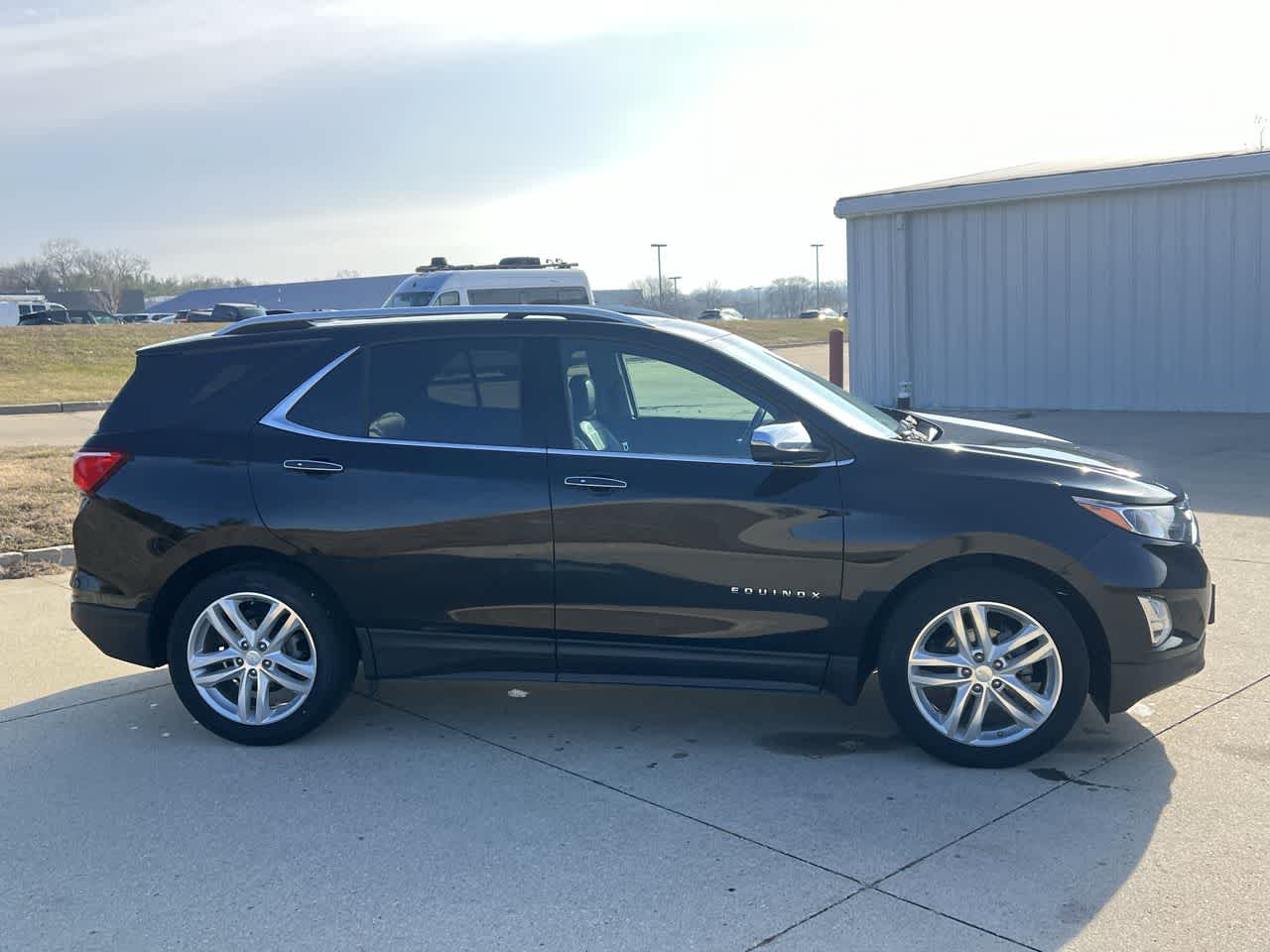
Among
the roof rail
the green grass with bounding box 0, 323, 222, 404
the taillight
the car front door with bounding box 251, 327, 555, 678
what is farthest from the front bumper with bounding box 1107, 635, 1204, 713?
the green grass with bounding box 0, 323, 222, 404

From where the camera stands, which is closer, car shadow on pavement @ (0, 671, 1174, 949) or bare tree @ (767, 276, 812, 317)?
car shadow on pavement @ (0, 671, 1174, 949)

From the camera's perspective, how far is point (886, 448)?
15.3ft

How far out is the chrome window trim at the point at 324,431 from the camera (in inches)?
192

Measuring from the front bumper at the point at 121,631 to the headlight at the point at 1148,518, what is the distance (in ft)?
12.3

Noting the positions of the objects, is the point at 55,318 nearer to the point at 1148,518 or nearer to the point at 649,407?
the point at 649,407

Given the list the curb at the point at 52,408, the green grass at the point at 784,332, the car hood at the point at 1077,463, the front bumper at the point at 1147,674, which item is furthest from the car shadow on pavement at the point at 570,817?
the green grass at the point at 784,332

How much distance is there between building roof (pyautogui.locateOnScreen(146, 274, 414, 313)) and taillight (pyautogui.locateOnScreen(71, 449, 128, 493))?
72102 mm

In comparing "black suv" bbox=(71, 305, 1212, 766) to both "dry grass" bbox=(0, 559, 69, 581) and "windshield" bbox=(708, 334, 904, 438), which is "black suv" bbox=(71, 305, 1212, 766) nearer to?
"windshield" bbox=(708, 334, 904, 438)

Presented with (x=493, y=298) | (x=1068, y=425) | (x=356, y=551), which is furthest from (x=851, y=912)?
(x=493, y=298)

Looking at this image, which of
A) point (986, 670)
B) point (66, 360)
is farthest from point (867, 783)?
point (66, 360)

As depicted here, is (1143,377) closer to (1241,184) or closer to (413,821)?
(1241,184)

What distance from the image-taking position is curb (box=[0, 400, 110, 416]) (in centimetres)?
2128

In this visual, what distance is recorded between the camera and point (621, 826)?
162 inches

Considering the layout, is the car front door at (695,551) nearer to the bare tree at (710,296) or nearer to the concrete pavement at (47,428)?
the concrete pavement at (47,428)
